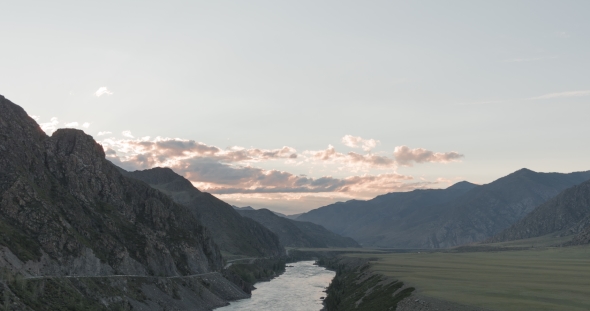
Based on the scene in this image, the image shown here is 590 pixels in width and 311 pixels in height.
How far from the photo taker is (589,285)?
251 feet

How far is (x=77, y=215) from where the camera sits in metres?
121

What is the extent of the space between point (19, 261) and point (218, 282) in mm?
68852

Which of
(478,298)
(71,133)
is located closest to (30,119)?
(71,133)

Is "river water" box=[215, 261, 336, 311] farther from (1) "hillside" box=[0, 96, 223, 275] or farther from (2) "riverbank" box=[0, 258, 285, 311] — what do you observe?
(1) "hillside" box=[0, 96, 223, 275]

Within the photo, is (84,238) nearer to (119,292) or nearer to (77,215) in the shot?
(77,215)

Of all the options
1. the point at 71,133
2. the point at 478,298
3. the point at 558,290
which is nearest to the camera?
the point at 478,298

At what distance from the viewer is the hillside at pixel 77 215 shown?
104 metres

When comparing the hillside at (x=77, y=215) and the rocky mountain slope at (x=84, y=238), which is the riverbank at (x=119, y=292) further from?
the hillside at (x=77, y=215)

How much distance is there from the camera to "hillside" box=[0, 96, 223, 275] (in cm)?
10350

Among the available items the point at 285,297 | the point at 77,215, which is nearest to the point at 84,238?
the point at 77,215

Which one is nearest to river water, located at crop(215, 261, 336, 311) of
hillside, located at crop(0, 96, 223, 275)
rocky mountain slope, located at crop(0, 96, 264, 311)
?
rocky mountain slope, located at crop(0, 96, 264, 311)

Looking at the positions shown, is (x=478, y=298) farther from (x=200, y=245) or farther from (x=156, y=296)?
(x=200, y=245)

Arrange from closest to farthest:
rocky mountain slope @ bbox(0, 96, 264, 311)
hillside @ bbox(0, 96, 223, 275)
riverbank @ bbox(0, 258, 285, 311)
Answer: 1. riverbank @ bbox(0, 258, 285, 311)
2. rocky mountain slope @ bbox(0, 96, 264, 311)
3. hillside @ bbox(0, 96, 223, 275)

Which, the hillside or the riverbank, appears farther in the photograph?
the hillside
